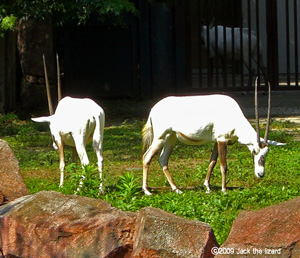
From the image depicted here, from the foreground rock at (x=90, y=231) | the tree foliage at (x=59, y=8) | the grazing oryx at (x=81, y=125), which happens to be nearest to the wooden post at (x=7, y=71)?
the tree foliage at (x=59, y=8)

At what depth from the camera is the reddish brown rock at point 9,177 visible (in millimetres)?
6973

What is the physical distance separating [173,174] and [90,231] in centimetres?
387

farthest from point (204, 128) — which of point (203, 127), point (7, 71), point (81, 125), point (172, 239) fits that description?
point (7, 71)

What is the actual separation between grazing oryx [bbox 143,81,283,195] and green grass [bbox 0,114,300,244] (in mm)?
346

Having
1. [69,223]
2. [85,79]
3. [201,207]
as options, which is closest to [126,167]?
[201,207]

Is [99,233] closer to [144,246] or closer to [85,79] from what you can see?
[144,246]

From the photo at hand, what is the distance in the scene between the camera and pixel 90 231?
550cm

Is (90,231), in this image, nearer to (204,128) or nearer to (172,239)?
(172,239)

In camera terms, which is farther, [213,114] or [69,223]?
[213,114]

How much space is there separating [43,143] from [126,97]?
4676 mm

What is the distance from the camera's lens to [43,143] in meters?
11.7

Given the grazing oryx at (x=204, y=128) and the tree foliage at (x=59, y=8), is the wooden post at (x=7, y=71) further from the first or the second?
the grazing oryx at (x=204, y=128)

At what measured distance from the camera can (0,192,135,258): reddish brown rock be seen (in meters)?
5.43

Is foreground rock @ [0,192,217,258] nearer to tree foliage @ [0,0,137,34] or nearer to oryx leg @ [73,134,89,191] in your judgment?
oryx leg @ [73,134,89,191]
